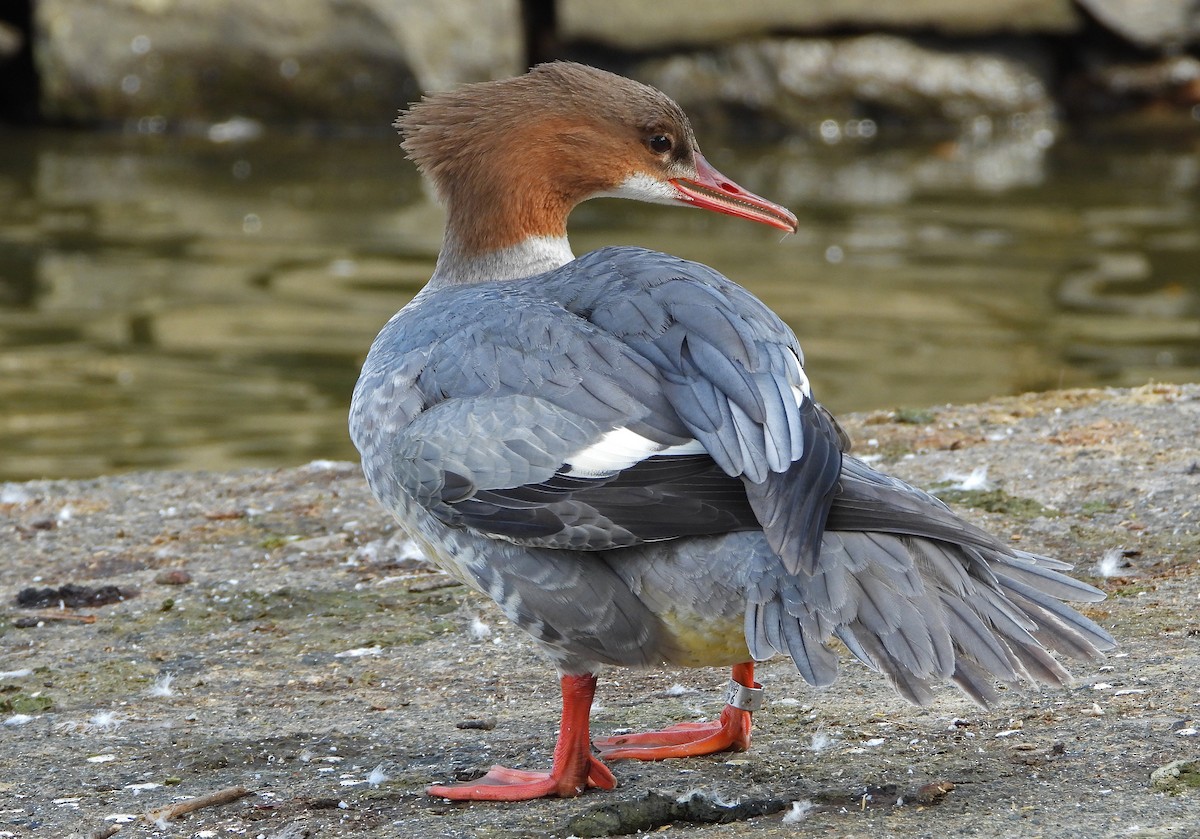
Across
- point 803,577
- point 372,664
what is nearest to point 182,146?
point 372,664

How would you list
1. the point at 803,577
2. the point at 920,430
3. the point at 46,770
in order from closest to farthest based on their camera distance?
the point at 803,577
the point at 46,770
the point at 920,430

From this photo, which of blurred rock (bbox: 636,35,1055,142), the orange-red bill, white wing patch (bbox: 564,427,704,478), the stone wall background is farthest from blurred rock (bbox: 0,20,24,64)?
white wing patch (bbox: 564,427,704,478)

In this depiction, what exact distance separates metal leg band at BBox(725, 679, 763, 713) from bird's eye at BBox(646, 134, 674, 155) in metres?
1.41

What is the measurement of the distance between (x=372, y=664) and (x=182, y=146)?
30.0 ft

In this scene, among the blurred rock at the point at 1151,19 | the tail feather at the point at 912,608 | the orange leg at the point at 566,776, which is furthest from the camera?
the blurred rock at the point at 1151,19

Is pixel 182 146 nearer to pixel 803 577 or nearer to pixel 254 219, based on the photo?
pixel 254 219

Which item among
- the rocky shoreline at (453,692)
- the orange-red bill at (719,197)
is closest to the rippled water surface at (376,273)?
the rocky shoreline at (453,692)

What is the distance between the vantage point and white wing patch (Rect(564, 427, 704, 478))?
108 inches

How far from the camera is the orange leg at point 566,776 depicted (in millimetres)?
2947

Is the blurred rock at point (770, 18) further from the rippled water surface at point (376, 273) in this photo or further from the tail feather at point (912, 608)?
the tail feather at point (912, 608)

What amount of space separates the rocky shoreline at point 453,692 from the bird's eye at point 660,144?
1.24 meters

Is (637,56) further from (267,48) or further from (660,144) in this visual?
(660,144)

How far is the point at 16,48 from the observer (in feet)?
40.0

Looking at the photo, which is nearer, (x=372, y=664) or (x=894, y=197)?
(x=372, y=664)
